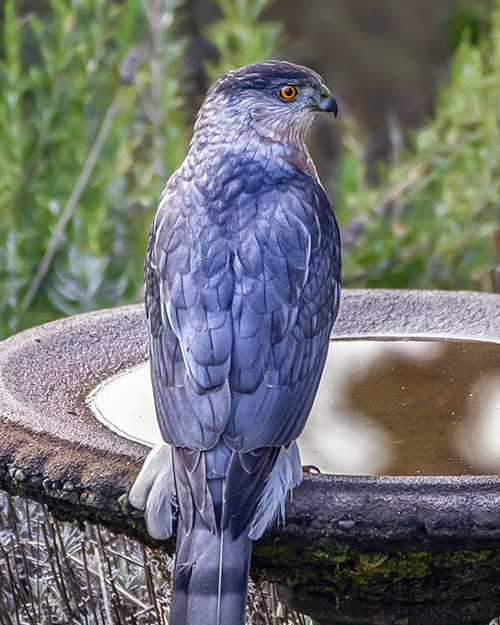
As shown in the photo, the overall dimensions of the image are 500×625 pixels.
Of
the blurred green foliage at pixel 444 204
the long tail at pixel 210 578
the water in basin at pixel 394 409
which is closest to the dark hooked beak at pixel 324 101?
the water in basin at pixel 394 409

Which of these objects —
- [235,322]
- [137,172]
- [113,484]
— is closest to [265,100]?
[235,322]

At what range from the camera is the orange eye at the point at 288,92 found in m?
2.09

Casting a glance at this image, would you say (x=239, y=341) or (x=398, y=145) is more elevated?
A: (x=239, y=341)

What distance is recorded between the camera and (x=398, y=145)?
4844 mm

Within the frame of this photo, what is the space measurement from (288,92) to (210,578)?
1.14m

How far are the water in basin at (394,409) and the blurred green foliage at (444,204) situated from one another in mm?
1897

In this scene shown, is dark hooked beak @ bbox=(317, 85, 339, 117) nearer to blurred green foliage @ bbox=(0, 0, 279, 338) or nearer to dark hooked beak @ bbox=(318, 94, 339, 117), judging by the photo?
dark hooked beak @ bbox=(318, 94, 339, 117)

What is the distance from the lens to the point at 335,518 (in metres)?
1.50

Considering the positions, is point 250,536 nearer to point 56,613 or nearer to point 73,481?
point 73,481

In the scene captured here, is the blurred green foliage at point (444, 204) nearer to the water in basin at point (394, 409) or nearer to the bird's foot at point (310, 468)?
the water in basin at point (394, 409)

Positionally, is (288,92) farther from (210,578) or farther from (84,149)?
(84,149)

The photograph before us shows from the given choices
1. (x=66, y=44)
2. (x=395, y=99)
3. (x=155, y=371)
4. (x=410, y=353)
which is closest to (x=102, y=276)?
(x=66, y=44)

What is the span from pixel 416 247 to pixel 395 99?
433cm

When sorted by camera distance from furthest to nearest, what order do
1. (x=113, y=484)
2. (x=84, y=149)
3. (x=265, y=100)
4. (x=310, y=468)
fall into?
1. (x=84, y=149)
2. (x=265, y=100)
3. (x=310, y=468)
4. (x=113, y=484)
